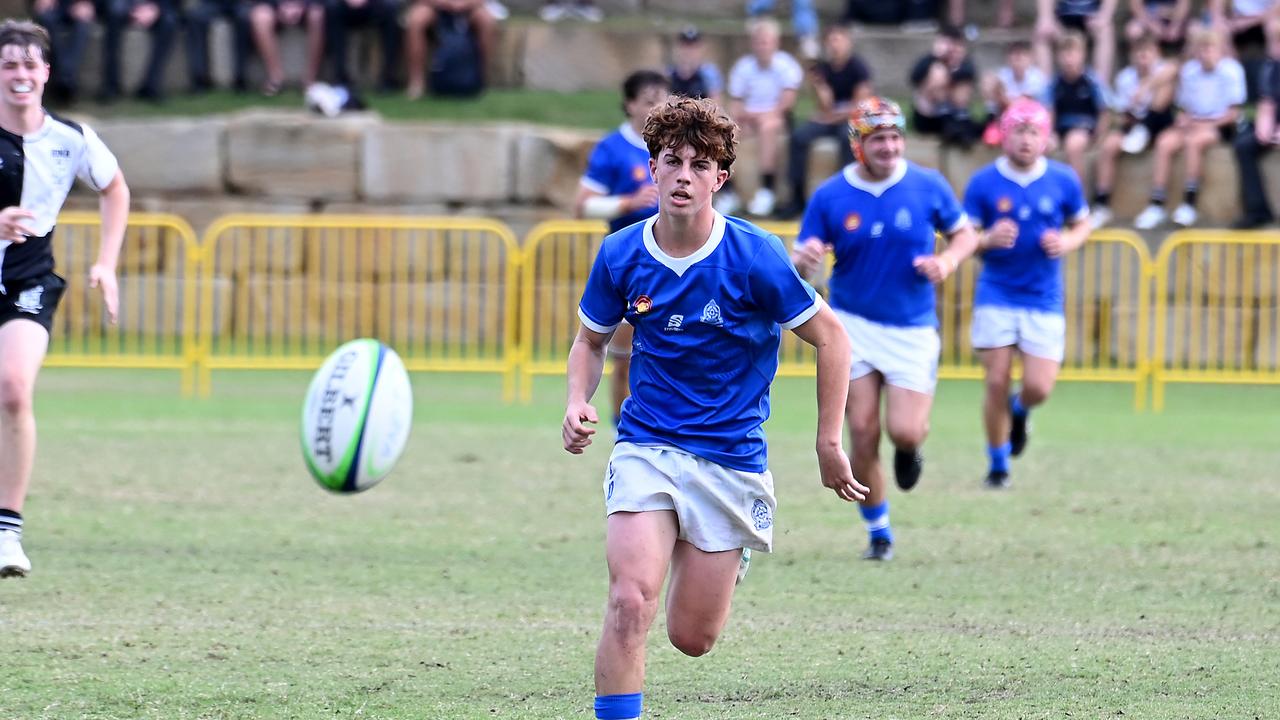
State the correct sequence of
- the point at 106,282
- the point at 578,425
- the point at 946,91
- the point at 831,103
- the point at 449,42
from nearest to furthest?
the point at 578,425
the point at 106,282
the point at 831,103
the point at 946,91
the point at 449,42

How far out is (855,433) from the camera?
8773 millimetres

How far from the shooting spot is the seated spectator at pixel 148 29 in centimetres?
2125

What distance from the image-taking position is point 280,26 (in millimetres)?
21734

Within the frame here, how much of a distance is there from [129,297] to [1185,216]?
426 inches

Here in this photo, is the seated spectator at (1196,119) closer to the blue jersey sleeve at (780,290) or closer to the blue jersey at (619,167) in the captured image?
the blue jersey at (619,167)

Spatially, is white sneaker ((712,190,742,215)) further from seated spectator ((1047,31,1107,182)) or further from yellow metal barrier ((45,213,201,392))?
yellow metal barrier ((45,213,201,392))

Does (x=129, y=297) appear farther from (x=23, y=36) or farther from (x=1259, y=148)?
(x=23, y=36)

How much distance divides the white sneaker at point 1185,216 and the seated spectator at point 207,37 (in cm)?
1063

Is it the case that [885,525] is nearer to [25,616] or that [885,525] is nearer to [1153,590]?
[1153,590]

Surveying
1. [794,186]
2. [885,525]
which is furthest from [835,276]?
[794,186]

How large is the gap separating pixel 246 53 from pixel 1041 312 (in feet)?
43.1

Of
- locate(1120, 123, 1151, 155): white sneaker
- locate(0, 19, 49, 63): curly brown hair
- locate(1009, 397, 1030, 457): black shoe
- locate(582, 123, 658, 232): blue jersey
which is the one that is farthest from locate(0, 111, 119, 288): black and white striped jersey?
locate(1120, 123, 1151, 155): white sneaker

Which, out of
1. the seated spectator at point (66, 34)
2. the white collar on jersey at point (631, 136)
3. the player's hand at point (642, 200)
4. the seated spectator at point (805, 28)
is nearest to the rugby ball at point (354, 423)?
the player's hand at point (642, 200)

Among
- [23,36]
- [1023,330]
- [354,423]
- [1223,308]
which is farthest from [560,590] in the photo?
[1223,308]
